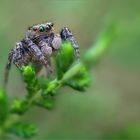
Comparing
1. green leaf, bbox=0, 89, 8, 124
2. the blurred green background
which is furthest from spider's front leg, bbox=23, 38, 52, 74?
the blurred green background

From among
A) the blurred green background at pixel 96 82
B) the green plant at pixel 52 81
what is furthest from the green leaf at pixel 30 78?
the blurred green background at pixel 96 82

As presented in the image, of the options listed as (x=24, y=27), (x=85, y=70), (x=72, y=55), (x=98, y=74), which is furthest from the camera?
(x=98, y=74)

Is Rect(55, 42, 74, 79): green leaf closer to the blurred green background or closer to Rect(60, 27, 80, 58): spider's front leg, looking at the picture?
Rect(60, 27, 80, 58): spider's front leg

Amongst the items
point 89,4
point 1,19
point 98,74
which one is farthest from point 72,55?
point 98,74

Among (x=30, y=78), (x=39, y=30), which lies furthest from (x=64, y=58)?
(x=39, y=30)

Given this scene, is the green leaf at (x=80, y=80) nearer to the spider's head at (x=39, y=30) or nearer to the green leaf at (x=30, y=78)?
the green leaf at (x=30, y=78)

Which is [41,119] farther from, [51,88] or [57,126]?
[51,88]

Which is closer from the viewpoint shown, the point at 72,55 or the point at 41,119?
the point at 72,55
